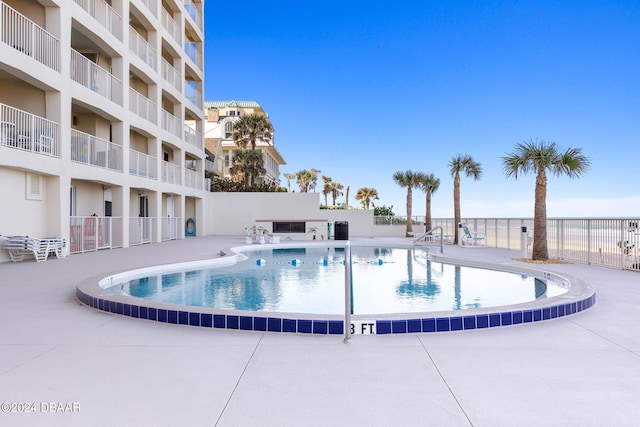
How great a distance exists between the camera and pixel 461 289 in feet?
25.6

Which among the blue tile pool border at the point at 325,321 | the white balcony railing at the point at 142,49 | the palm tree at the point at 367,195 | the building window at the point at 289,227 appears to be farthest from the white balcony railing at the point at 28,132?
the palm tree at the point at 367,195

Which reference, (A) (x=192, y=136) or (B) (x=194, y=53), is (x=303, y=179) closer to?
(B) (x=194, y=53)

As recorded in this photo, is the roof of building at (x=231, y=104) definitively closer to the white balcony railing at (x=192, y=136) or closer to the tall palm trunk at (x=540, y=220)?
the white balcony railing at (x=192, y=136)

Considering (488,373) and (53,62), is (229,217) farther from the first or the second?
(488,373)

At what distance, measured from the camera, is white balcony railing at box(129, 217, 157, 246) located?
16156 millimetres

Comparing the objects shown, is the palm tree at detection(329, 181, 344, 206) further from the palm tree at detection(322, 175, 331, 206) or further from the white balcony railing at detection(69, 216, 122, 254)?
the white balcony railing at detection(69, 216, 122, 254)

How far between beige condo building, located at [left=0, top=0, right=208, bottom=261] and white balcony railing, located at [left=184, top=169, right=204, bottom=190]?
11 cm

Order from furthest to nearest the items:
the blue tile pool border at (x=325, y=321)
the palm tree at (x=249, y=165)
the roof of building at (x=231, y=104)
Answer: the roof of building at (x=231, y=104)
the palm tree at (x=249, y=165)
the blue tile pool border at (x=325, y=321)

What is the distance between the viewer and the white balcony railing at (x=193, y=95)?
22906 mm

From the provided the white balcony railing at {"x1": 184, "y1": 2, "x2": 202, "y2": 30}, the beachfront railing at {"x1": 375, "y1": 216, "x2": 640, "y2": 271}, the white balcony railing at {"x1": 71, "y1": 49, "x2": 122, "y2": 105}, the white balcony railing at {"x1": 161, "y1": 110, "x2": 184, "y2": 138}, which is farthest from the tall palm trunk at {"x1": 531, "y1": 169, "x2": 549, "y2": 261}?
the white balcony railing at {"x1": 184, "y1": 2, "x2": 202, "y2": 30}

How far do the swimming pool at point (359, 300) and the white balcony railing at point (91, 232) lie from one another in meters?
4.95

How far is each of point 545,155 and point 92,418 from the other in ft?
41.7

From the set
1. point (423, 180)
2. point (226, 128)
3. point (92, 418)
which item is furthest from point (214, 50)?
point (92, 418)

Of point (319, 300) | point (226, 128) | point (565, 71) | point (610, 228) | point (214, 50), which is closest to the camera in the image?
point (319, 300)
